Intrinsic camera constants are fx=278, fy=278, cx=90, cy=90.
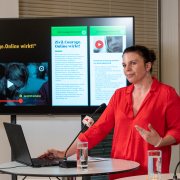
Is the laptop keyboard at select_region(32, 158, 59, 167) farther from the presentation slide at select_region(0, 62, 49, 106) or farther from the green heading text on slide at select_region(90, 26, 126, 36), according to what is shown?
the green heading text on slide at select_region(90, 26, 126, 36)

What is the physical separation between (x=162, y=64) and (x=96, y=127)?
1.89 m

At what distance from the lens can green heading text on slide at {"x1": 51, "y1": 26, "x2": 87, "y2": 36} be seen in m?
2.83

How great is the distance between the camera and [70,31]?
2.83 metres

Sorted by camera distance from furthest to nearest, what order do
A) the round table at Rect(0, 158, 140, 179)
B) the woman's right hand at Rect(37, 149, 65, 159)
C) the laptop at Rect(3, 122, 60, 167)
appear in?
1. the woman's right hand at Rect(37, 149, 65, 159)
2. the laptop at Rect(3, 122, 60, 167)
3. the round table at Rect(0, 158, 140, 179)

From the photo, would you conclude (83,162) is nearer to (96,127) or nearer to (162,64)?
(96,127)

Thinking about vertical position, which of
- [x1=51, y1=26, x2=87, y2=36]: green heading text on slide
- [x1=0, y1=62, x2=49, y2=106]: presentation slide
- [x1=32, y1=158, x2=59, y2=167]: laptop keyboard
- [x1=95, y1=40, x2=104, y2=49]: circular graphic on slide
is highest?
[x1=51, y1=26, x2=87, y2=36]: green heading text on slide

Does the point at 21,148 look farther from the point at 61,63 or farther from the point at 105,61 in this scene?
the point at 105,61

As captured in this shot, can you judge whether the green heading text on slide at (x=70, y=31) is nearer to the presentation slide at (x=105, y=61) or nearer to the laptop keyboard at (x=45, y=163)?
the presentation slide at (x=105, y=61)

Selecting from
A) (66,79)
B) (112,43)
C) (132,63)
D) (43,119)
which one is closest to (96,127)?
(132,63)

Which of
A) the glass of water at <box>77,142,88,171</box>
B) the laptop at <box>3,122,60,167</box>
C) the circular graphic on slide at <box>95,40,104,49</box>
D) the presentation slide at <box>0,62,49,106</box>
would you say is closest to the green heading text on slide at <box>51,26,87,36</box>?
the circular graphic on slide at <box>95,40,104,49</box>

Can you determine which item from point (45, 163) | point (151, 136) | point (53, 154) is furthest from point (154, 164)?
point (53, 154)

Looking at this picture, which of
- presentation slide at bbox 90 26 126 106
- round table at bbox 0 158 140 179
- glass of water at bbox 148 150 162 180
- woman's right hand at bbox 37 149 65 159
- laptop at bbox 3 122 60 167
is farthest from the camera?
presentation slide at bbox 90 26 126 106

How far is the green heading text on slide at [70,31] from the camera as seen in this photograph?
283 cm

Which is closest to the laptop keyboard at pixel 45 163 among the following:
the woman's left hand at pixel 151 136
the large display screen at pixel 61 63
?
the woman's left hand at pixel 151 136
